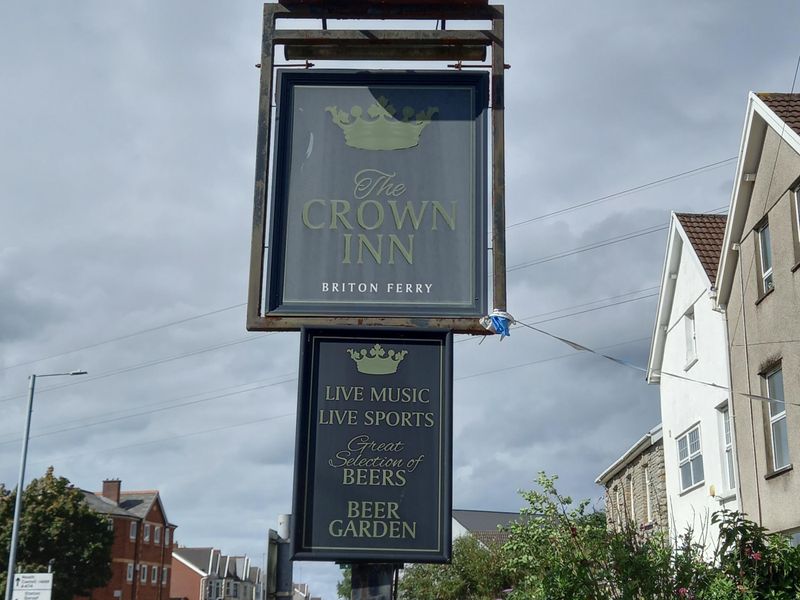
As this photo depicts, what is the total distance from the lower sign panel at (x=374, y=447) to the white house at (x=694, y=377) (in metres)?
15.4

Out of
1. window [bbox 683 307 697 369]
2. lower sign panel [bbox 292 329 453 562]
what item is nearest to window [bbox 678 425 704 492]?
window [bbox 683 307 697 369]

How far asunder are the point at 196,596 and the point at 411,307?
309ft

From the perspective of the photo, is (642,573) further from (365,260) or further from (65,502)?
(65,502)

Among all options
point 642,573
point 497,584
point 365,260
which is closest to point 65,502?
point 497,584

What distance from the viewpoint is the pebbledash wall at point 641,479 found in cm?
2666

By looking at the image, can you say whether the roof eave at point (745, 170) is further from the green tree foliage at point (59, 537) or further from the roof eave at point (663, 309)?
the green tree foliage at point (59, 537)

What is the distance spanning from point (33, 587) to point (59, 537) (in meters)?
21.4

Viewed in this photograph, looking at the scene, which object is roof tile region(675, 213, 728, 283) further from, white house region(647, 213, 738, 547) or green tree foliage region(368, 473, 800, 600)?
green tree foliage region(368, 473, 800, 600)

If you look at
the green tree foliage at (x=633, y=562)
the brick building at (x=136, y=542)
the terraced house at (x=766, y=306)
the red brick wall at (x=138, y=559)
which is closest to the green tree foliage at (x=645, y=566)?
the green tree foliage at (x=633, y=562)

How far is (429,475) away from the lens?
570cm

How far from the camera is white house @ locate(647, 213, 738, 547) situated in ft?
69.4

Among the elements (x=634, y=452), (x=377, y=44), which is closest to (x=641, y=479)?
(x=634, y=452)

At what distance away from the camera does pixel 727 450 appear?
69.1 ft

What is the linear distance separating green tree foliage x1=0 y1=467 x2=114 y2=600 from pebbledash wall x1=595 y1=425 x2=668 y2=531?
31623mm
